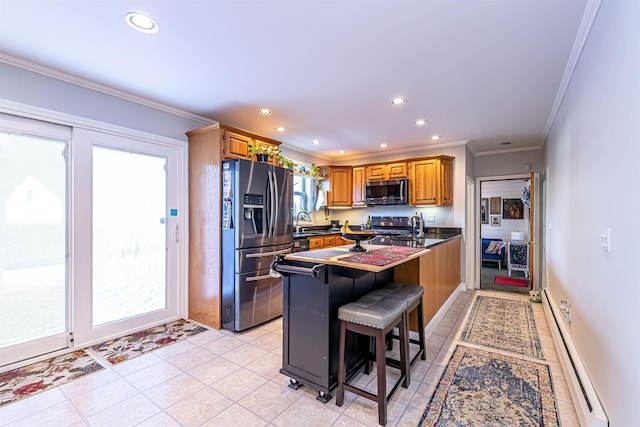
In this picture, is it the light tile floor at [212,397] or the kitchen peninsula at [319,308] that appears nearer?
the light tile floor at [212,397]

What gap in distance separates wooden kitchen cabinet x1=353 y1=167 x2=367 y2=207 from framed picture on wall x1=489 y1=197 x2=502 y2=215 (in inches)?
184

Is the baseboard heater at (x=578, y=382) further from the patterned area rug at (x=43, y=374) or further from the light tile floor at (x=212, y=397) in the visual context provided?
the patterned area rug at (x=43, y=374)

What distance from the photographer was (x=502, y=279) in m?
5.97

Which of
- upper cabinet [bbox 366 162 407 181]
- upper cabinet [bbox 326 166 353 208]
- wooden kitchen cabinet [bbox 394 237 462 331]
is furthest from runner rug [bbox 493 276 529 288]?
upper cabinet [bbox 326 166 353 208]

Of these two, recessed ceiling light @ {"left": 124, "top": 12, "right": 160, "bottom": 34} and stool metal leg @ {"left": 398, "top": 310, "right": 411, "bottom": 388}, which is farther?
stool metal leg @ {"left": 398, "top": 310, "right": 411, "bottom": 388}

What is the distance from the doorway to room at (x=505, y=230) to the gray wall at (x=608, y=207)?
171 inches

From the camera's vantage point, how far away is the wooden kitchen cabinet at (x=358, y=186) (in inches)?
219

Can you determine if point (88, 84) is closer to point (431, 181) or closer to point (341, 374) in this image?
point (341, 374)

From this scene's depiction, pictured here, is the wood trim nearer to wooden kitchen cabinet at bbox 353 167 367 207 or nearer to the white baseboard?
the white baseboard

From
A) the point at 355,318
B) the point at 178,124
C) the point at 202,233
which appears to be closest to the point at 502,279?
the point at 355,318

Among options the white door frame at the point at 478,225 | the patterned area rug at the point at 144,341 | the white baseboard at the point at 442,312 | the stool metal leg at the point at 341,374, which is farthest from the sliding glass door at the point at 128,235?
the white door frame at the point at 478,225

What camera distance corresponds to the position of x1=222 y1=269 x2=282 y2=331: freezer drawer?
10.2 ft

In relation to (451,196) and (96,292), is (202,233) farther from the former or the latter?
(451,196)

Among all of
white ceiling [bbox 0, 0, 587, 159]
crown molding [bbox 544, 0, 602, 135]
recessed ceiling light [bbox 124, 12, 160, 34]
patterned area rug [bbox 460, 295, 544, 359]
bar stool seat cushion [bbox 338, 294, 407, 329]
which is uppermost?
recessed ceiling light [bbox 124, 12, 160, 34]
